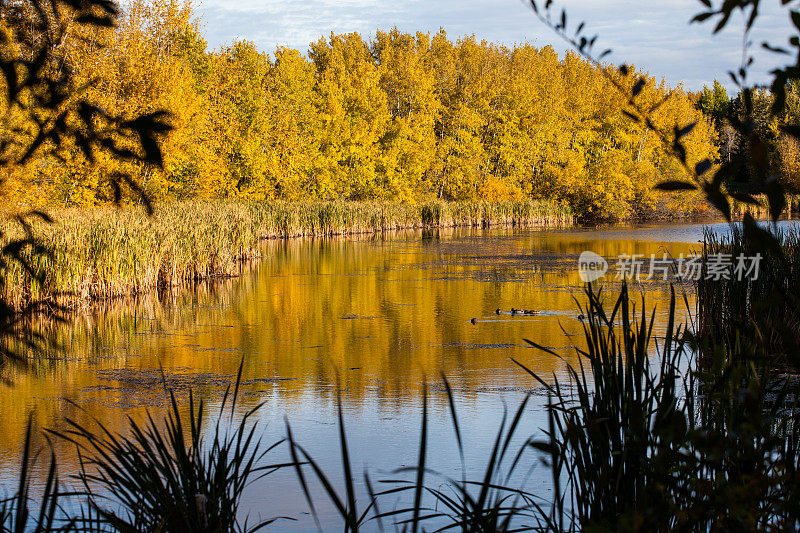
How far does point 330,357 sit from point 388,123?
36450 mm

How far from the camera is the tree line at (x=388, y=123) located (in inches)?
996

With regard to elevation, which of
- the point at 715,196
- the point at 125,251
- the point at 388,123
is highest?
the point at 388,123

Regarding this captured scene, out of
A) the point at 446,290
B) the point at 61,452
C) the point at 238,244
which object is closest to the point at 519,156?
the point at 238,244

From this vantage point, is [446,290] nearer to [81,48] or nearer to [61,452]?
[61,452]

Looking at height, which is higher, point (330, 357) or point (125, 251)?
point (125, 251)

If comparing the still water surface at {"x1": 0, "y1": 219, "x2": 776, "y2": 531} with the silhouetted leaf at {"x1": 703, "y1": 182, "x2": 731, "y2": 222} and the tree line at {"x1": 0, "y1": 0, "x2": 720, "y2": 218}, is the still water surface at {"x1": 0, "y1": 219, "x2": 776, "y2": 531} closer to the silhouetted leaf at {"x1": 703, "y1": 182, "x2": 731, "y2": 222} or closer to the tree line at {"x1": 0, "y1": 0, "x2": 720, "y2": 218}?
the silhouetted leaf at {"x1": 703, "y1": 182, "x2": 731, "y2": 222}

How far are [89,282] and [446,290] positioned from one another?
5.69 meters

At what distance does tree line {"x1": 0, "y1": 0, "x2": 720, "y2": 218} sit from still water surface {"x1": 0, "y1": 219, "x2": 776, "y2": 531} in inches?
337

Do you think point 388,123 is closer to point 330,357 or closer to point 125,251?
point 125,251

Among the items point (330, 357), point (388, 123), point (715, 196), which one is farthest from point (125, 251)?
point (388, 123)

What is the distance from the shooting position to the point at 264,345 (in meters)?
9.95

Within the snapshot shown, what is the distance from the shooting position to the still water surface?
242 inches

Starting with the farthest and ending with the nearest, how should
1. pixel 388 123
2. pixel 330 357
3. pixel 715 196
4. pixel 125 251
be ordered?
pixel 388 123, pixel 125 251, pixel 330 357, pixel 715 196

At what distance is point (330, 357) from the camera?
906cm
